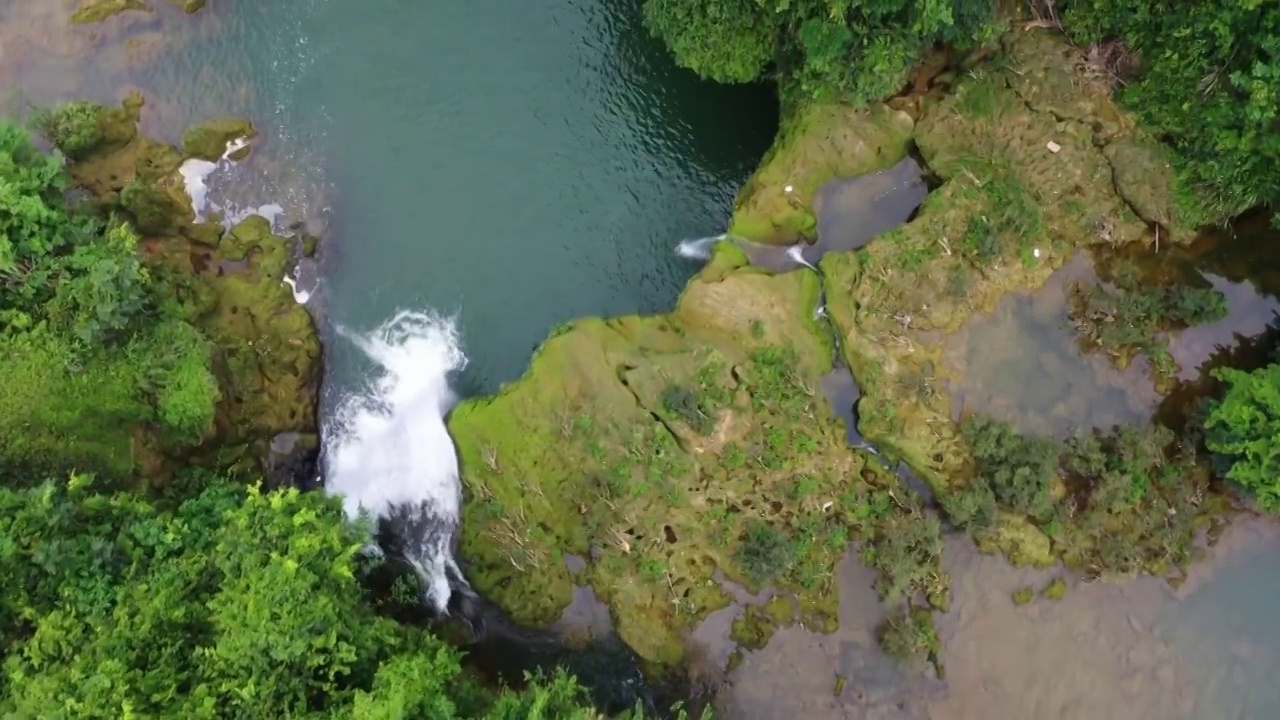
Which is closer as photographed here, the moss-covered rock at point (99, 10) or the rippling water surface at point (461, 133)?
the rippling water surface at point (461, 133)

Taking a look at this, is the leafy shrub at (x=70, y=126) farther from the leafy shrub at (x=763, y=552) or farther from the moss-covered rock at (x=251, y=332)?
the leafy shrub at (x=763, y=552)

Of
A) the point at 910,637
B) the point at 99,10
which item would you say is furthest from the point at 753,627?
the point at 99,10

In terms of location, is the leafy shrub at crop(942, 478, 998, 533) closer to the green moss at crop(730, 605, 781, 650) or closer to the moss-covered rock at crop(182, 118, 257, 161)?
the green moss at crop(730, 605, 781, 650)

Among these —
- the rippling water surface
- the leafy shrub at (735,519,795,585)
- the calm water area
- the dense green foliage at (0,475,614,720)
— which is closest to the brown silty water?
the leafy shrub at (735,519,795,585)

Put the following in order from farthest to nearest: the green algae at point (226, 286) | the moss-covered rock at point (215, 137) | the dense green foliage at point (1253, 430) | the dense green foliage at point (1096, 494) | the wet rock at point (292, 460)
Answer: the moss-covered rock at point (215, 137) → the wet rock at point (292, 460) → the green algae at point (226, 286) → the dense green foliage at point (1096, 494) → the dense green foliage at point (1253, 430)

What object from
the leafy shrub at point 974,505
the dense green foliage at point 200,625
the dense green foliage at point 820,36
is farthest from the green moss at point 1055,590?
the dense green foliage at point 820,36

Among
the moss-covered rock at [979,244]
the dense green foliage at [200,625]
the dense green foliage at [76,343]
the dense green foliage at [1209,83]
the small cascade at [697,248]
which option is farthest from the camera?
the small cascade at [697,248]

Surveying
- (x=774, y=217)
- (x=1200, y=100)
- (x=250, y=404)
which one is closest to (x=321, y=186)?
(x=250, y=404)
